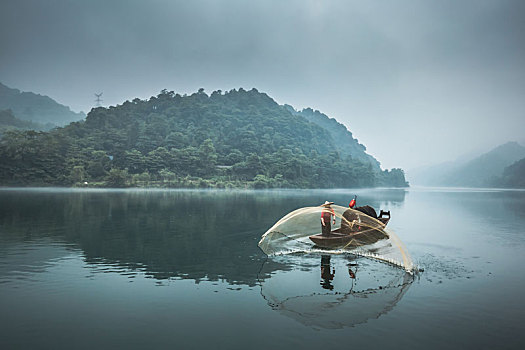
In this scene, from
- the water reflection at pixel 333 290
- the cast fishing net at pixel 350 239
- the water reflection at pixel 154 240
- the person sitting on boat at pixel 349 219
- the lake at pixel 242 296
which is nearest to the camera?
the lake at pixel 242 296

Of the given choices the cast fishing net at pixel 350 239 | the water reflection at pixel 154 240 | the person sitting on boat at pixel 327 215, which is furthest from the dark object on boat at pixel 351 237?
the water reflection at pixel 154 240

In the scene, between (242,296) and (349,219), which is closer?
(242,296)

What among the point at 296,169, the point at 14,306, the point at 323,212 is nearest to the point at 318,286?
the point at 323,212

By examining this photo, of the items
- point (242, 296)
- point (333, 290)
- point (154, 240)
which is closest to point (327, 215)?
point (333, 290)

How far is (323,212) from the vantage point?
16016 millimetres

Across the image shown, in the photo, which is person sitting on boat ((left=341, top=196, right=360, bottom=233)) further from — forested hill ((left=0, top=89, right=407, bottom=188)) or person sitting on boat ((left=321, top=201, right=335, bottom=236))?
forested hill ((left=0, top=89, right=407, bottom=188))

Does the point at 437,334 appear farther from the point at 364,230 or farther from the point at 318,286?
the point at 364,230

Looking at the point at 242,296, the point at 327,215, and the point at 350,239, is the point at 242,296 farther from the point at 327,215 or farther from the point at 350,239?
the point at 350,239

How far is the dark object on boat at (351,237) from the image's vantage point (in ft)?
53.6

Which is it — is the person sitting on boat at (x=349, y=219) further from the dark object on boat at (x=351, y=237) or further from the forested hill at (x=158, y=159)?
the forested hill at (x=158, y=159)

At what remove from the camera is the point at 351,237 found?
16359 millimetres

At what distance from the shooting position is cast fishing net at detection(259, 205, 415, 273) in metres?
15.9

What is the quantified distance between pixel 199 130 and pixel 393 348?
563 ft

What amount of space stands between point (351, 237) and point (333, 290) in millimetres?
4475
